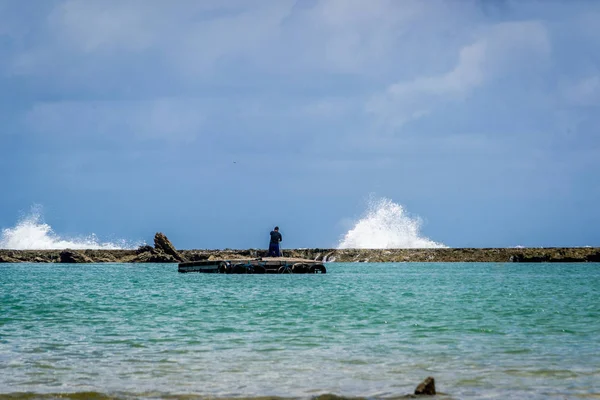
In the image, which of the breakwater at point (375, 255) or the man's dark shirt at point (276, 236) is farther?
the breakwater at point (375, 255)

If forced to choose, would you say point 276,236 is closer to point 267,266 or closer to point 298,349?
point 267,266

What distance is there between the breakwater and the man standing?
146ft

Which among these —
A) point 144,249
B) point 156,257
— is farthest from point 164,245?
point 144,249

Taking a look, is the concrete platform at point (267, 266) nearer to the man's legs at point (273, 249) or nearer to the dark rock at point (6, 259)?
the man's legs at point (273, 249)

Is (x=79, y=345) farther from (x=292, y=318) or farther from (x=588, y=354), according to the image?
(x=588, y=354)

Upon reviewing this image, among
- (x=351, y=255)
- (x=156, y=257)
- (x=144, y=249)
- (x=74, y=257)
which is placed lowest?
(x=156, y=257)

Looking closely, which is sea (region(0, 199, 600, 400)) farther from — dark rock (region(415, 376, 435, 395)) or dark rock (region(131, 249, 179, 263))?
dark rock (region(131, 249, 179, 263))

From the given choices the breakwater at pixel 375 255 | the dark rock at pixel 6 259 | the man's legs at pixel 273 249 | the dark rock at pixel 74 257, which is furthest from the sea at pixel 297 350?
the dark rock at pixel 6 259

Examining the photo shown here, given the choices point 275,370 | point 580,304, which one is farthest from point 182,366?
point 580,304

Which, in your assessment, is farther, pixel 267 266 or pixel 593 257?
pixel 593 257

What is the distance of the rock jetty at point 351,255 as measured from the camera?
3809 inches

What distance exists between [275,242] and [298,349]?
36.6 m

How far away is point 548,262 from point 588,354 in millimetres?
89334

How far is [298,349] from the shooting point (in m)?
14.7
